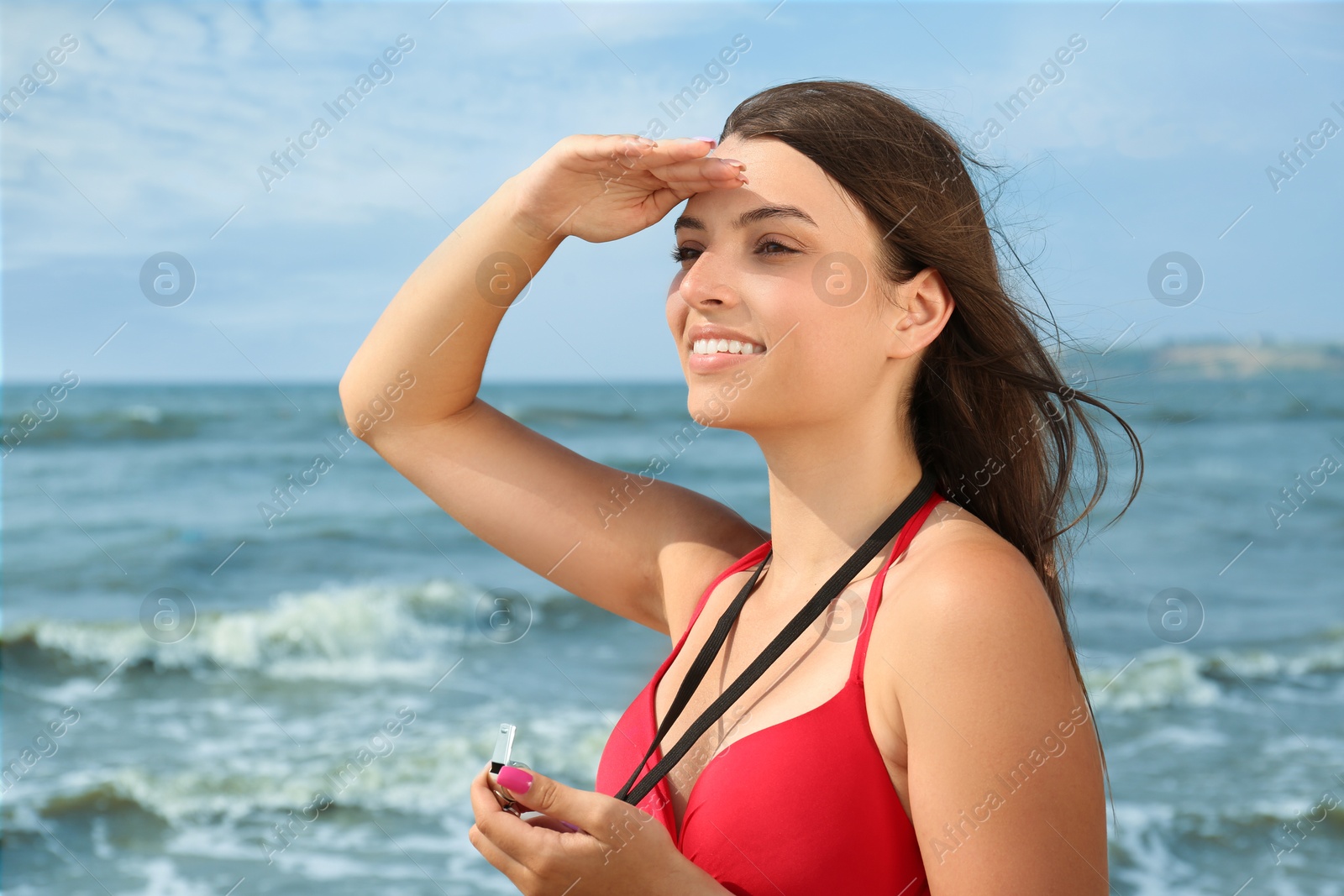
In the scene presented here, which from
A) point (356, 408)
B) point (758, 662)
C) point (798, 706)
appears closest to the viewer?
point (798, 706)

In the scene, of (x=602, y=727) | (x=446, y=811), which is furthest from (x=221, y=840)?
(x=602, y=727)

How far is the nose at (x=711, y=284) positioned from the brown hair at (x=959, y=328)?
28cm

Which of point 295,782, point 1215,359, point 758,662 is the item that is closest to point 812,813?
point 758,662

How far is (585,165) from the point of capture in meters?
2.24

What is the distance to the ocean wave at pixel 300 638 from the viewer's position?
408 inches

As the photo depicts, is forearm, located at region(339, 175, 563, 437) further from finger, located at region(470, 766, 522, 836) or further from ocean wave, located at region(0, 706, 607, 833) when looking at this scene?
ocean wave, located at region(0, 706, 607, 833)

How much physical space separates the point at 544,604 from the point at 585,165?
977 centimetres

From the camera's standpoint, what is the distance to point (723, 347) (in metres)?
2.12

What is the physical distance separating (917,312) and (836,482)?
0.39 metres

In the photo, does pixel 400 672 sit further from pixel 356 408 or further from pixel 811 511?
pixel 811 511

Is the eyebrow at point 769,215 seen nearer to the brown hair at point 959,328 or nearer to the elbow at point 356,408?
the brown hair at point 959,328

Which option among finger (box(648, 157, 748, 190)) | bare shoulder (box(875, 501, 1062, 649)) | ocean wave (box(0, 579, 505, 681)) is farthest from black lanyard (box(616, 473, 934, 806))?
ocean wave (box(0, 579, 505, 681))

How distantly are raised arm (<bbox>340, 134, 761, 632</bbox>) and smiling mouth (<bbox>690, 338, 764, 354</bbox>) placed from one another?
1.28 ft

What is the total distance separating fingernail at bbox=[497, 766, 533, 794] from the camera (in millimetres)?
1694
